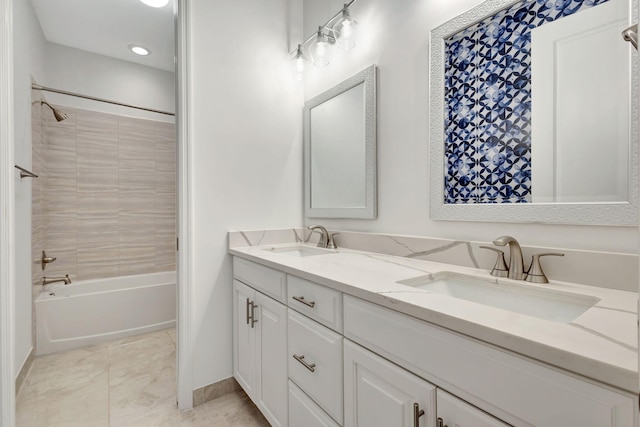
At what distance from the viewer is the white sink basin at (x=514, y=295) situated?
0.79m

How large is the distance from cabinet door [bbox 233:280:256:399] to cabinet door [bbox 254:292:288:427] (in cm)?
6

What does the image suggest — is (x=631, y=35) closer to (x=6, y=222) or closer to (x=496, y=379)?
(x=496, y=379)

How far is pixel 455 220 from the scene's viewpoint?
1191 millimetres

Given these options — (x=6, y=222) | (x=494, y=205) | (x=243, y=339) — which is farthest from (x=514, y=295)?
(x=6, y=222)

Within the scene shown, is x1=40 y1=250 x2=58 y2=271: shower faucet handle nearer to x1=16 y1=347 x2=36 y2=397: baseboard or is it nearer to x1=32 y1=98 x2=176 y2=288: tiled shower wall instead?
x1=32 y1=98 x2=176 y2=288: tiled shower wall

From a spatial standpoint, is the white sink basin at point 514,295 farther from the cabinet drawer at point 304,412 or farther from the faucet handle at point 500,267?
the cabinet drawer at point 304,412

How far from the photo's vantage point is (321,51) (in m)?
1.73

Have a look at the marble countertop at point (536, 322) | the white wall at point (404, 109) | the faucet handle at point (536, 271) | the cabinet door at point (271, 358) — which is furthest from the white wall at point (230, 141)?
the faucet handle at point (536, 271)

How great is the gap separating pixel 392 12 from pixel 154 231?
283 cm

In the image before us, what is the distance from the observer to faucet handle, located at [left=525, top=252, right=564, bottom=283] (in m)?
0.89

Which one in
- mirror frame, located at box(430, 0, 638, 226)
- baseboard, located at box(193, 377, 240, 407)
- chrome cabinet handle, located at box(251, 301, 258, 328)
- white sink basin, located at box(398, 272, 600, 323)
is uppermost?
mirror frame, located at box(430, 0, 638, 226)

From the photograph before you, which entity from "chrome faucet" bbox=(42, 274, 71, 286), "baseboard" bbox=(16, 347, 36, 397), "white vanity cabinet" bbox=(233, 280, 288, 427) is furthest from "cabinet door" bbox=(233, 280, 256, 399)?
"chrome faucet" bbox=(42, 274, 71, 286)

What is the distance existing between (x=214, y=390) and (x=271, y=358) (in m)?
0.62

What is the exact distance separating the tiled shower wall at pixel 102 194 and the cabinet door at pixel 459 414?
284 cm
